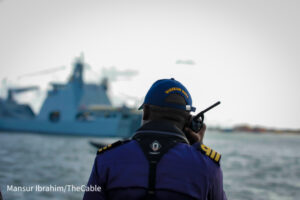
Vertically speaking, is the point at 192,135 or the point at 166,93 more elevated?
the point at 166,93

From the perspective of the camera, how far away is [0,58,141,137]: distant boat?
182 feet

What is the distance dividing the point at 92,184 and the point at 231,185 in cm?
1605

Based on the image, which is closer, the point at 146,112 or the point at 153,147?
the point at 153,147

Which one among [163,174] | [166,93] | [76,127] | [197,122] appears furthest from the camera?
[76,127]

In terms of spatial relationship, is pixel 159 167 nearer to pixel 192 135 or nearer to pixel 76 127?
pixel 192 135

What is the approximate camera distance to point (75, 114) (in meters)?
61.3

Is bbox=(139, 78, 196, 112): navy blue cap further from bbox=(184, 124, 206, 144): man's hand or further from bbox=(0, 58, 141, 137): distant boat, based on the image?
bbox=(0, 58, 141, 137): distant boat

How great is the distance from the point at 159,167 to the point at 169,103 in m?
0.39

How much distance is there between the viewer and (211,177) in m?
1.69

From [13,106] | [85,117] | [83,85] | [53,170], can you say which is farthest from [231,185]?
[13,106]

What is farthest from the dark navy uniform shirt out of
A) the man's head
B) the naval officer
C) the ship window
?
the ship window

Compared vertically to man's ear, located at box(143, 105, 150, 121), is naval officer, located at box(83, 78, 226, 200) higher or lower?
lower

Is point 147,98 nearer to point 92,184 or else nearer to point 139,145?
point 139,145

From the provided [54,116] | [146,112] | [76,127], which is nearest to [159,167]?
[146,112]
